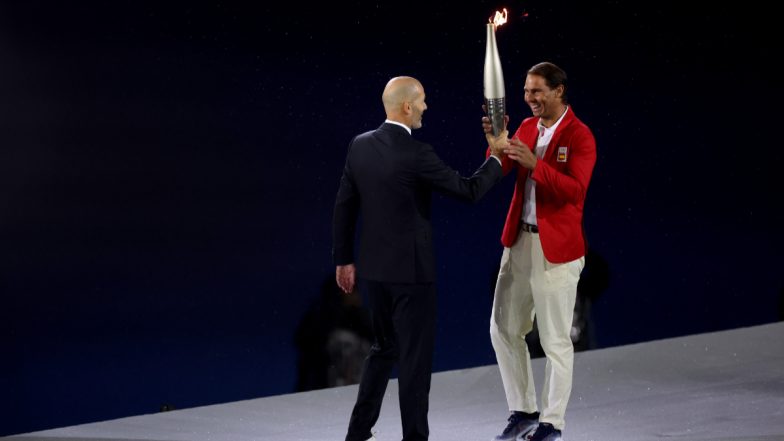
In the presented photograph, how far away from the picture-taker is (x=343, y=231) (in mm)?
3904

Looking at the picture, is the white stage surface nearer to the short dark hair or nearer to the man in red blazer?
the man in red blazer

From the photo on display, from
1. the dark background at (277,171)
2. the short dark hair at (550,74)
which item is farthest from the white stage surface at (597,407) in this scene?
the short dark hair at (550,74)

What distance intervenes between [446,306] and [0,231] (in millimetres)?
2176

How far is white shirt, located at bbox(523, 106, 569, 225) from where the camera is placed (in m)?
4.02

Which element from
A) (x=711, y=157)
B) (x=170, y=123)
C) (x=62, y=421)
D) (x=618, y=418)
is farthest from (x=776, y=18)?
(x=62, y=421)

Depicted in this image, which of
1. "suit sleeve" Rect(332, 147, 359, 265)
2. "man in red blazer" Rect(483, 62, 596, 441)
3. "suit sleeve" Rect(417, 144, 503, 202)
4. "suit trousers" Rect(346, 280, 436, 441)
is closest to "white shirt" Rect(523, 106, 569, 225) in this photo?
"man in red blazer" Rect(483, 62, 596, 441)

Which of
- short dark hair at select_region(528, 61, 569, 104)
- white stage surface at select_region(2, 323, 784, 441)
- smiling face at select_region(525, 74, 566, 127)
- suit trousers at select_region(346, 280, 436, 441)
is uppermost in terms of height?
short dark hair at select_region(528, 61, 569, 104)

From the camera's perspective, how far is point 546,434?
4.02m

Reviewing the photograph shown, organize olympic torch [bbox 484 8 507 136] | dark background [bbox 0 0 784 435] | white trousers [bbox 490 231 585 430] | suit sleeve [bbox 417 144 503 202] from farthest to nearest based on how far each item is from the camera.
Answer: dark background [bbox 0 0 784 435]
white trousers [bbox 490 231 585 430]
olympic torch [bbox 484 8 507 136]
suit sleeve [bbox 417 144 503 202]

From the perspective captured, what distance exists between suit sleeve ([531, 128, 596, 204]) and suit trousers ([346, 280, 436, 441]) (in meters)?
0.48

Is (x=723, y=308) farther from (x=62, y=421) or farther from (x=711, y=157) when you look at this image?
(x=62, y=421)

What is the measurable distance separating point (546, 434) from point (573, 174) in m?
0.84

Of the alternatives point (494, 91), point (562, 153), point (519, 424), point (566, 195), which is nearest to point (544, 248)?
point (566, 195)

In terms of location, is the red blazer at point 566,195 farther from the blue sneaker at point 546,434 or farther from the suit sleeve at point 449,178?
the blue sneaker at point 546,434
